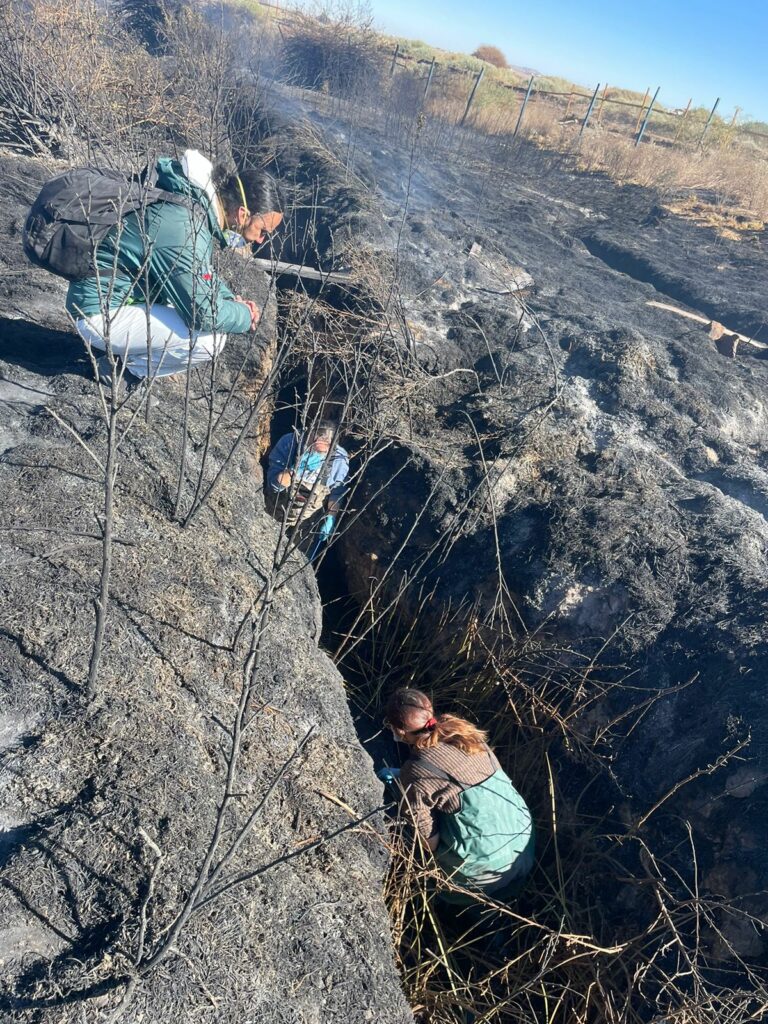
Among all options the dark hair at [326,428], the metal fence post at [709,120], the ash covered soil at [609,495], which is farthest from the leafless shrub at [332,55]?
the dark hair at [326,428]

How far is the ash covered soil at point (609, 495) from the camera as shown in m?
2.90

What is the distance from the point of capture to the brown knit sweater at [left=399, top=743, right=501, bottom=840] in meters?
2.62

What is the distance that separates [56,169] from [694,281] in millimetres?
7517

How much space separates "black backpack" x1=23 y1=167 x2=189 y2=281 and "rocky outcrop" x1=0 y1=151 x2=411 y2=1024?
642mm

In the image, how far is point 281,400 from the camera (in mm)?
5168

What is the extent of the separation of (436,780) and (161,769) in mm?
1171

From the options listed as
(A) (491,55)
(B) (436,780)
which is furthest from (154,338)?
(A) (491,55)

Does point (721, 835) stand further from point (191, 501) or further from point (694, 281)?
point (694, 281)

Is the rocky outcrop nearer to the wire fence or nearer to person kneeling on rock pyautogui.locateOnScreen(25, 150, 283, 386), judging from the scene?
person kneeling on rock pyautogui.locateOnScreen(25, 150, 283, 386)

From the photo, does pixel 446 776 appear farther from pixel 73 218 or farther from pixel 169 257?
pixel 73 218

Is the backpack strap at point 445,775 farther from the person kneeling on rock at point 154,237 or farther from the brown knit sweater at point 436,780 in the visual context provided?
the person kneeling on rock at point 154,237

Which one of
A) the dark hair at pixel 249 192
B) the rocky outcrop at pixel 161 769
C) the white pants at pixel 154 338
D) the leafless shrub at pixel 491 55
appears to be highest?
the leafless shrub at pixel 491 55

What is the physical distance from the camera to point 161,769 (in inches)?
77.0

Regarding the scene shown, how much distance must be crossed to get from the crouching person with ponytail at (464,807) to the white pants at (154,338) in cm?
214
